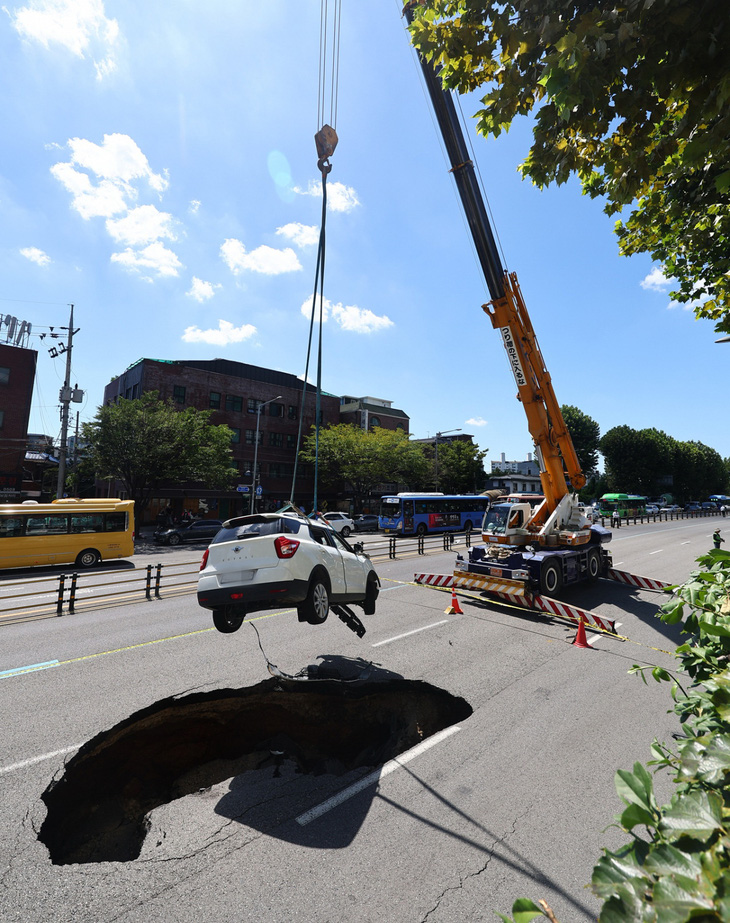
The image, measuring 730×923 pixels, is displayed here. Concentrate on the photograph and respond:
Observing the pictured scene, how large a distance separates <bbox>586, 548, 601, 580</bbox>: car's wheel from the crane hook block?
13.9m

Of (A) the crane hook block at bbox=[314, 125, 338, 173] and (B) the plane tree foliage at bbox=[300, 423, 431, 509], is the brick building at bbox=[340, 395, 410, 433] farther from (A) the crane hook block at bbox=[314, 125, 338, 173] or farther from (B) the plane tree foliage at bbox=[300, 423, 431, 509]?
(A) the crane hook block at bbox=[314, 125, 338, 173]

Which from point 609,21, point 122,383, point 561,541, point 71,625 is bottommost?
point 71,625

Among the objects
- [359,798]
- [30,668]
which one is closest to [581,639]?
[359,798]

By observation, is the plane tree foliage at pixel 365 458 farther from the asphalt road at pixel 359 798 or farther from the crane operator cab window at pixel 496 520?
the asphalt road at pixel 359 798

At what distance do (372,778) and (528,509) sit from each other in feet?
34.5

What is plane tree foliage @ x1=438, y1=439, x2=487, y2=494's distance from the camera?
54.2 m

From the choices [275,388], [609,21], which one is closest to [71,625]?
[609,21]

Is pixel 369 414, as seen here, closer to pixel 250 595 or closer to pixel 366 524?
pixel 366 524

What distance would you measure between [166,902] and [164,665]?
16.8 ft

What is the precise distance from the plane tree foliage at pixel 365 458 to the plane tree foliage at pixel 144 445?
1425 cm

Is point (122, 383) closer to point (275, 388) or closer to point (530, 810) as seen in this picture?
point (275, 388)

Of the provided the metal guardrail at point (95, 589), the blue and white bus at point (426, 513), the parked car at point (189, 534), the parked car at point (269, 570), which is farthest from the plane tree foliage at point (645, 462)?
the parked car at point (269, 570)

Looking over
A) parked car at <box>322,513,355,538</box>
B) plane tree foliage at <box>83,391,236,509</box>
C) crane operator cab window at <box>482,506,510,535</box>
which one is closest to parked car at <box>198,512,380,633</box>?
crane operator cab window at <box>482,506,510,535</box>

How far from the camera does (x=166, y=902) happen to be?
352cm
